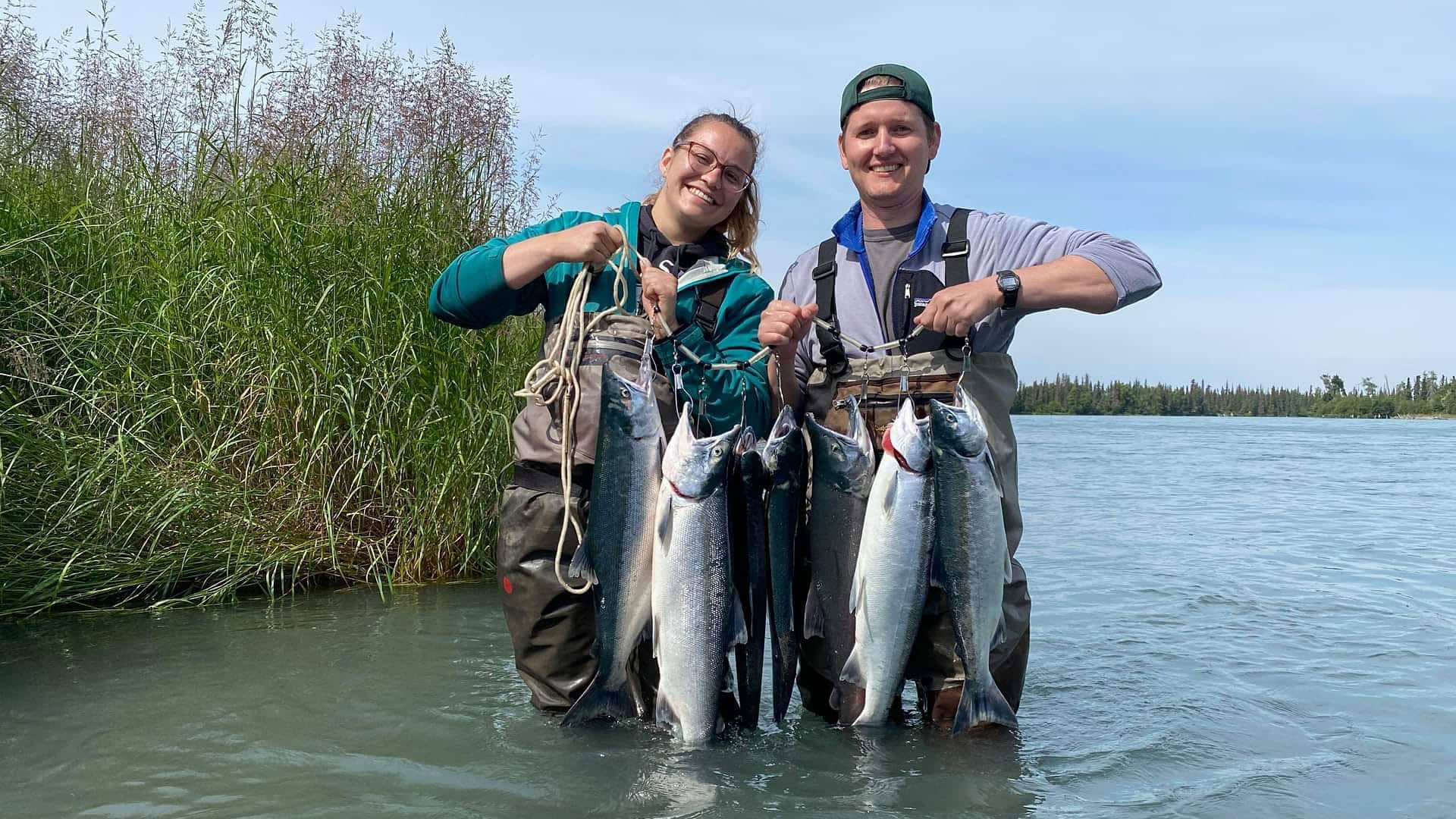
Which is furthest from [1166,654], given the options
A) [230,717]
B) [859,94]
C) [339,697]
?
[230,717]

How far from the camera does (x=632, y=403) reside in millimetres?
3447

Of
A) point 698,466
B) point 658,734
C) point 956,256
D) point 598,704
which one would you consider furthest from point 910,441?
point 658,734

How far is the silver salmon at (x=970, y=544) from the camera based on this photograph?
3.43 meters

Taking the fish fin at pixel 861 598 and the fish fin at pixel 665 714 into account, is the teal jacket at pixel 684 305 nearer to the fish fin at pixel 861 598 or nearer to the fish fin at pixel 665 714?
the fish fin at pixel 861 598

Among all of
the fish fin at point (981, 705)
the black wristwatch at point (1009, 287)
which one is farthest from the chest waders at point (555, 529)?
the fish fin at point (981, 705)

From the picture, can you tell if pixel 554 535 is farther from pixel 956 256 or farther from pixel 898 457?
pixel 956 256

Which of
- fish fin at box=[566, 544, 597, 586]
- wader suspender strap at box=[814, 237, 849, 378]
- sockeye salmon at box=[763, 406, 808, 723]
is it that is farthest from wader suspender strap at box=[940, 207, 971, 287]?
fish fin at box=[566, 544, 597, 586]

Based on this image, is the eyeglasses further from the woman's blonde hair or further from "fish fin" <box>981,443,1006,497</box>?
"fish fin" <box>981,443,1006,497</box>

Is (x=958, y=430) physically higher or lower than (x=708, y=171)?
lower

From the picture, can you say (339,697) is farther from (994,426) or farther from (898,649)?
(994,426)

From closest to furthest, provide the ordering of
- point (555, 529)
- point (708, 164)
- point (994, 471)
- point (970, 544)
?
point (970, 544) → point (994, 471) → point (555, 529) → point (708, 164)

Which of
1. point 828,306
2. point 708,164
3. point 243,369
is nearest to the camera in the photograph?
point 708,164

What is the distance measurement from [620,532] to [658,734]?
985 millimetres

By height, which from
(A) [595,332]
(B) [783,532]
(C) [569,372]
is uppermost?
(A) [595,332]
